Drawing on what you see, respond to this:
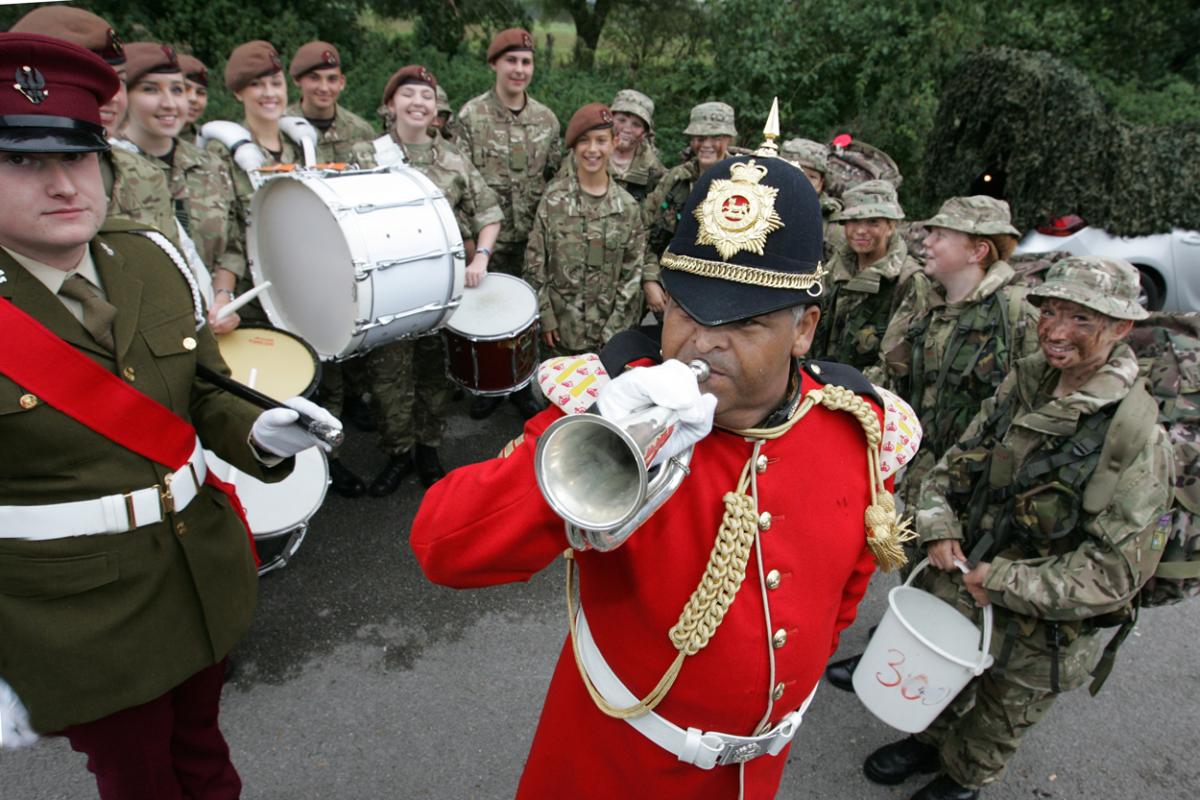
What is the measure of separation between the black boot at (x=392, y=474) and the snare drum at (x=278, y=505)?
4.71 ft

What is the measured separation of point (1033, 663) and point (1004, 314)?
153 cm

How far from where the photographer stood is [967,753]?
2982mm

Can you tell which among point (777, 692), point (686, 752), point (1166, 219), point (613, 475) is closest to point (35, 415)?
point (613, 475)

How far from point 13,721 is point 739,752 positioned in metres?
1.70

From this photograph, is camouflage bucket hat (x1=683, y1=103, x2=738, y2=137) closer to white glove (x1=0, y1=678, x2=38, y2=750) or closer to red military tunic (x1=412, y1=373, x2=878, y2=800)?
red military tunic (x1=412, y1=373, x2=878, y2=800)

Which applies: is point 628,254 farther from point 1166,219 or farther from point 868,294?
point 1166,219

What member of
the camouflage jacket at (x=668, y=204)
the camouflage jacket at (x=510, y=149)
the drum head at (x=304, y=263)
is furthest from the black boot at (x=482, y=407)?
the drum head at (x=304, y=263)

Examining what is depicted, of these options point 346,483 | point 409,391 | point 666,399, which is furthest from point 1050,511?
point 346,483

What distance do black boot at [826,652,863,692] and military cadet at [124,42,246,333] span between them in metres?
3.61

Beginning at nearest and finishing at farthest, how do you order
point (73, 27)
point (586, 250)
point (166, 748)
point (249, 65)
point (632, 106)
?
point (166, 748)
point (73, 27)
point (249, 65)
point (586, 250)
point (632, 106)

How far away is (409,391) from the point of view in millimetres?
4922

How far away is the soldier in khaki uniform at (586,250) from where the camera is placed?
5039 mm

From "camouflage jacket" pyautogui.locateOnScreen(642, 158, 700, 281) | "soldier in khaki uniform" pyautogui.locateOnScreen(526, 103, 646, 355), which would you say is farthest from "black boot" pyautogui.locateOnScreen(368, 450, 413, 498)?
"camouflage jacket" pyautogui.locateOnScreen(642, 158, 700, 281)

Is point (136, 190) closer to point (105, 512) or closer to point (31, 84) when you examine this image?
point (31, 84)
